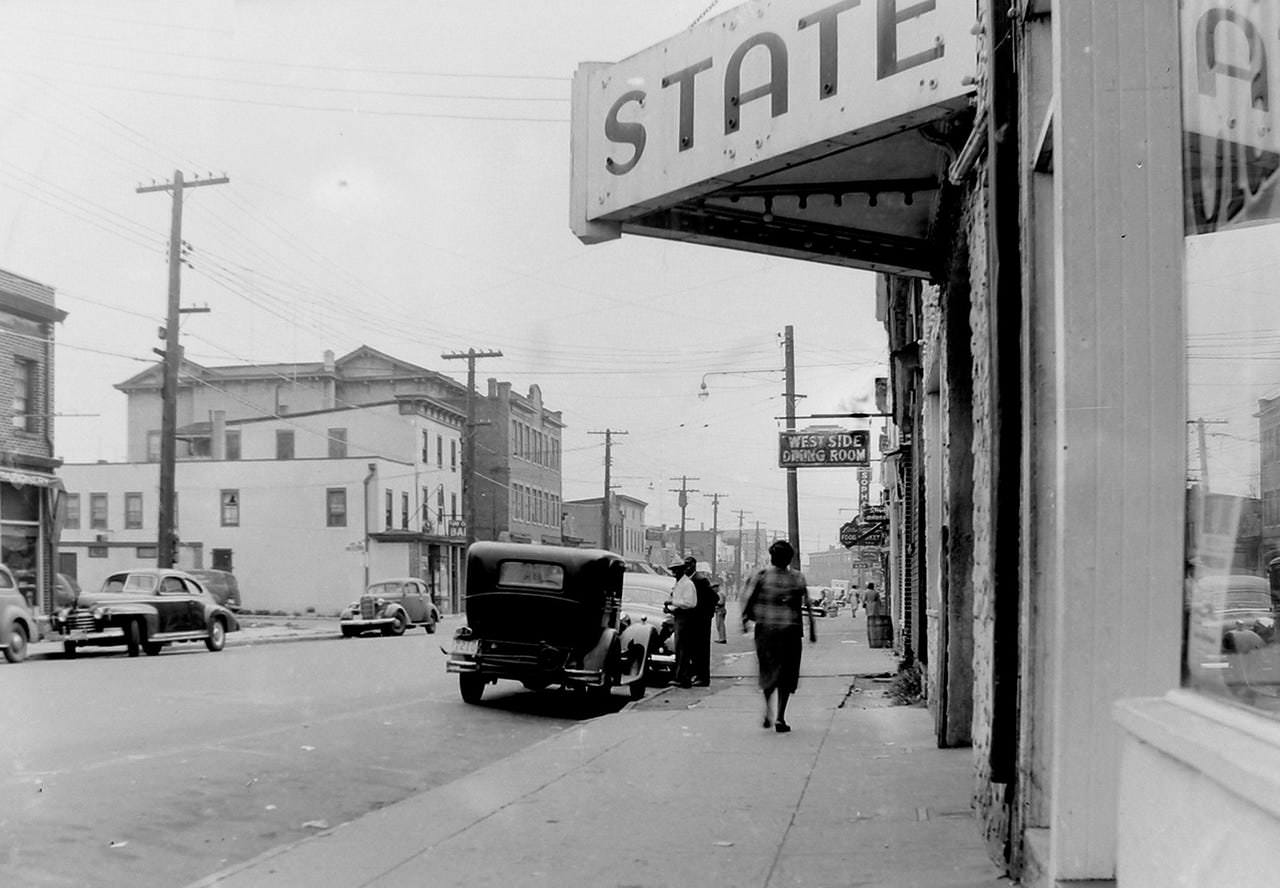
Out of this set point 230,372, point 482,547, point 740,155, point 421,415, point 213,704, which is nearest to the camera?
point 740,155

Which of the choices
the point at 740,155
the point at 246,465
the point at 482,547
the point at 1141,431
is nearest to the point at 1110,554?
the point at 1141,431

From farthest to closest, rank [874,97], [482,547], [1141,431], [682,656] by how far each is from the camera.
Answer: [682,656], [482,547], [874,97], [1141,431]

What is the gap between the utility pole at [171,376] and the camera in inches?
1163

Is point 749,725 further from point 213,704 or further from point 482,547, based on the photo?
point 213,704

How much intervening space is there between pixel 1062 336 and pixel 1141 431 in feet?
1.25

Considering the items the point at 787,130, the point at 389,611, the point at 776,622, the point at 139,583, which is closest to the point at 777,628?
the point at 776,622

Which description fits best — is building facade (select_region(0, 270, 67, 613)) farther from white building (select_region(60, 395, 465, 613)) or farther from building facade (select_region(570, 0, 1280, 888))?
building facade (select_region(570, 0, 1280, 888))

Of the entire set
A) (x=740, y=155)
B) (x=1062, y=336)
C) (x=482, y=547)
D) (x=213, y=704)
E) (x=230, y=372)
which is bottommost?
(x=213, y=704)

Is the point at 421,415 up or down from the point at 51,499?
up

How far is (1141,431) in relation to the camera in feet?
12.5

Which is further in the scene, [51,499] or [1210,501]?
[51,499]

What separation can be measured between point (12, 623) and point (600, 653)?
11.2 meters

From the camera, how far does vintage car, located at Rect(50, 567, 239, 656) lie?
22.7 meters

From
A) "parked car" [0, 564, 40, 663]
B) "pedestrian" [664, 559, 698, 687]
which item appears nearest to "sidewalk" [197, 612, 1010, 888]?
"pedestrian" [664, 559, 698, 687]
